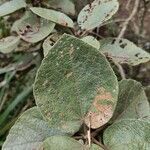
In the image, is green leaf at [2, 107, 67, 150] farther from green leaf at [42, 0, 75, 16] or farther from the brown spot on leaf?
green leaf at [42, 0, 75, 16]

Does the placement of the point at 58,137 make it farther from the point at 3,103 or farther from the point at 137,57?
the point at 3,103

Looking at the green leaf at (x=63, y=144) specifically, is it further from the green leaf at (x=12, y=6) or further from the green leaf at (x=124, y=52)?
the green leaf at (x=12, y=6)

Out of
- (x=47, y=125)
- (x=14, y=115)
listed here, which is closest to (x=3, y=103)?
(x=14, y=115)

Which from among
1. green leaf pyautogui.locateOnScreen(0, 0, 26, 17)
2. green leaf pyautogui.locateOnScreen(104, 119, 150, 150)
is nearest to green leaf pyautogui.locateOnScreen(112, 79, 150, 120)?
green leaf pyautogui.locateOnScreen(104, 119, 150, 150)

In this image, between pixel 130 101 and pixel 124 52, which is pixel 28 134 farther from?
pixel 124 52

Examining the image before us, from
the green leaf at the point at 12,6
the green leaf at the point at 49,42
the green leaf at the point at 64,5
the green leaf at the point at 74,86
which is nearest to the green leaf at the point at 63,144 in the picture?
the green leaf at the point at 74,86

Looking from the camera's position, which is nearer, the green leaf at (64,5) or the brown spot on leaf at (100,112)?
the brown spot on leaf at (100,112)
